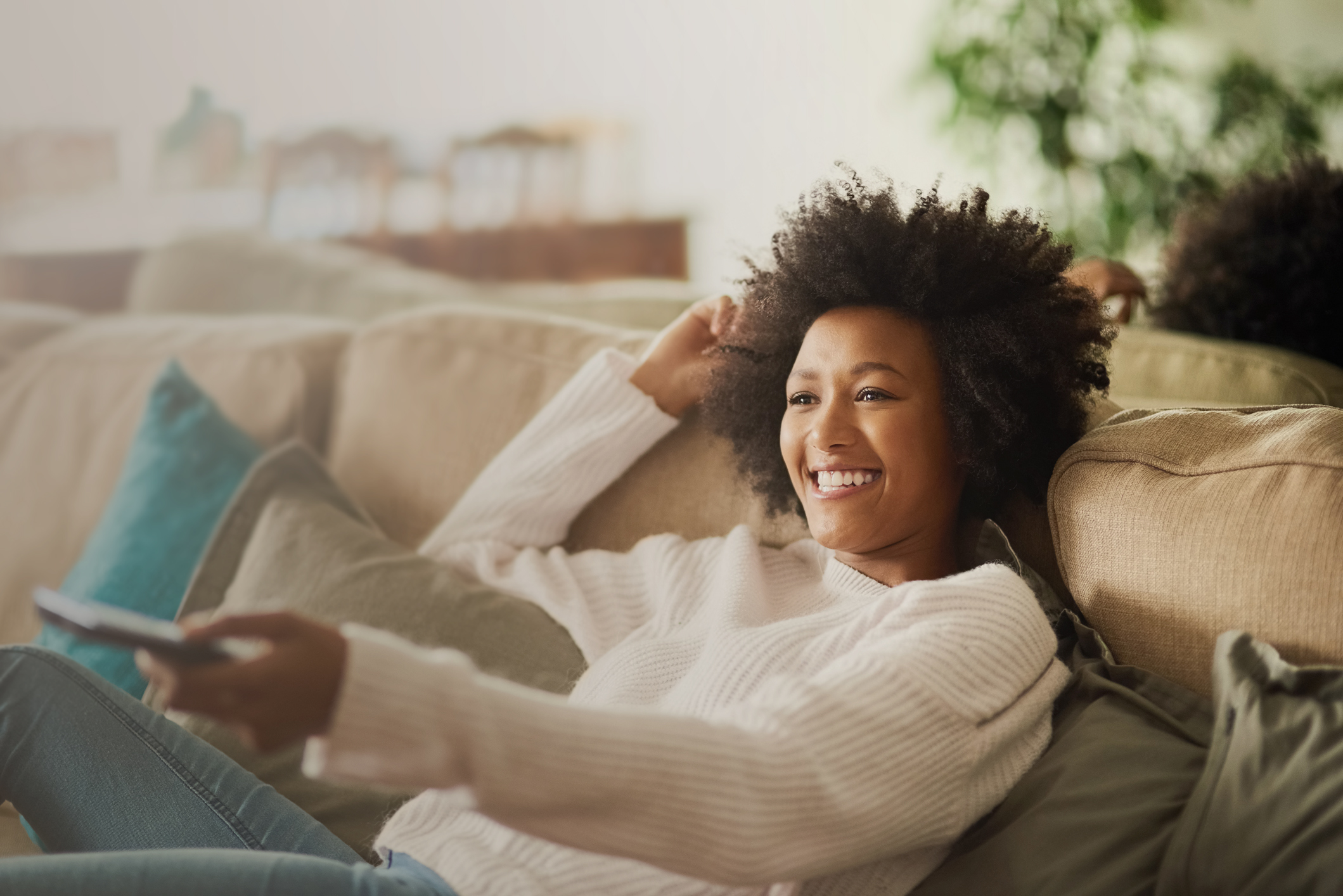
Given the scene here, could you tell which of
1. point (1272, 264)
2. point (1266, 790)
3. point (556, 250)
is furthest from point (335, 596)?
point (556, 250)

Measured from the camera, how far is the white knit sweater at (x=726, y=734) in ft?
2.06

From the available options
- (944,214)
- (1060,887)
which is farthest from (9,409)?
(1060,887)

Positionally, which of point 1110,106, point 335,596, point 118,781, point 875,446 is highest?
point 1110,106

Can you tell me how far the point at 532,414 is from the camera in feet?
5.06

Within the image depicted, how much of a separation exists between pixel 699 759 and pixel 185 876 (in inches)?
16.6

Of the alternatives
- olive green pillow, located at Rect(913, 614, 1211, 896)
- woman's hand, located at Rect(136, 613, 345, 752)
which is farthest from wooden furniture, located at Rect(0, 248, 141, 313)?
olive green pillow, located at Rect(913, 614, 1211, 896)

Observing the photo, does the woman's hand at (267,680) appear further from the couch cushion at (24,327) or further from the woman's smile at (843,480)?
the couch cushion at (24,327)

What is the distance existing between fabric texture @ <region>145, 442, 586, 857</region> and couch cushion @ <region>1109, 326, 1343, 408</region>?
74 cm

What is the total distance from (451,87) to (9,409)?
6.04 feet

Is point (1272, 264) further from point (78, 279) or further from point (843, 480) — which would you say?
point (78, 279)

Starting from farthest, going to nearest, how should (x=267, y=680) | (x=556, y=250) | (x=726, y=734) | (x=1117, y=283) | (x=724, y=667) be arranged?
(x=556, y=250) < (x=1117, y=283) < (x=724, y=667) < (x=726, y=734) < (x=267, y=680)

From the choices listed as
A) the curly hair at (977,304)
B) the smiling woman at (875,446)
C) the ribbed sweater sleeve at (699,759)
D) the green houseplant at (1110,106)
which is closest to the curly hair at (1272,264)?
the curly hair at (977,304)

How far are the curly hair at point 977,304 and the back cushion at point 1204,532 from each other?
0.19 feet

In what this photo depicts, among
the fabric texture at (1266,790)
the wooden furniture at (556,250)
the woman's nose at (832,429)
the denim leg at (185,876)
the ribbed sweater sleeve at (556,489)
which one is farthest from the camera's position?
the wooden furniture at (556,250)
